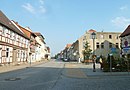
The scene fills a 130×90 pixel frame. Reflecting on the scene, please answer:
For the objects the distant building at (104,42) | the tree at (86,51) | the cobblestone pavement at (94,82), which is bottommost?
the cobblestone pavement at (94,82)

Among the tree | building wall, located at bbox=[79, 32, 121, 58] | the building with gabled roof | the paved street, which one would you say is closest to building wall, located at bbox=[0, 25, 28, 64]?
the building with gabled roof

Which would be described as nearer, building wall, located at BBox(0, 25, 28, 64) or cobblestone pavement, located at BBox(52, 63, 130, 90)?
cobblestone pavement, located at BBox(52, 63, 130, 90)

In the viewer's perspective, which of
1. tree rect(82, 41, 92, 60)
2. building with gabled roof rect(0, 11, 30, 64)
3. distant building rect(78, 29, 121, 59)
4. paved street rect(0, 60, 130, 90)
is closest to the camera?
paved street rect(0, 60, 130, 90)

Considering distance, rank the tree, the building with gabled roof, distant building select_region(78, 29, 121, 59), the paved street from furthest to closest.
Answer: distant building select_region(78, 29, 121, 59) → the tree → the building with gabled roof → the paved street

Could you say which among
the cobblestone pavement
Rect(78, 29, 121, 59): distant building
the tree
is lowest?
the cobblestone pavement

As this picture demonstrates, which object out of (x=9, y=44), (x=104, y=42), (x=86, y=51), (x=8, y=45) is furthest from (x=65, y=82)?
(x=104, y=42)

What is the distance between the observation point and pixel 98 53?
212 ft

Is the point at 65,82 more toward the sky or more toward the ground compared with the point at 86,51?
more toward the ground

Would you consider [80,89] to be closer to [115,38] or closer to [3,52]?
[3,52]

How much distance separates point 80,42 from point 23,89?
56.3 m

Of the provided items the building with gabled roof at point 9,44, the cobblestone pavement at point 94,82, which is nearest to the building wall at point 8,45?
the building with gabled roof at point 9,44

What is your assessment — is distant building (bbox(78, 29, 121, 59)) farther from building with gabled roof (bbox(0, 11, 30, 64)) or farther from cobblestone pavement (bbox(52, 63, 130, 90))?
cobblestone pavement (bbox(52, 63, 130, 90))

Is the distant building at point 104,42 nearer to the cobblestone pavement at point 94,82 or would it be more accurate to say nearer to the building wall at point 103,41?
the building wall at point 103,41

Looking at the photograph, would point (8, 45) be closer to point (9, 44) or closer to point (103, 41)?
point (9, 44)
